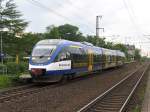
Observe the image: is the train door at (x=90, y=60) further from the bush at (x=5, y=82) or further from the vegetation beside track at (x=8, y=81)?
the bush at (x=5, y=82)

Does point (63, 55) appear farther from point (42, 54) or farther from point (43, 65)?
point (43, 65)

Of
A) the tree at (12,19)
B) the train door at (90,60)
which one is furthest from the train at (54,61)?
the tree at (12,19)

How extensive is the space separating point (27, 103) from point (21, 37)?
52.2 m

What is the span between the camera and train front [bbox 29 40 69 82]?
77.0 ft

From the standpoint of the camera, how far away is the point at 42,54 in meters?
24.4

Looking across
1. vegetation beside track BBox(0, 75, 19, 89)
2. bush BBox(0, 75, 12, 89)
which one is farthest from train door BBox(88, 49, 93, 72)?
bush BBox(0, 75, 12, 89)

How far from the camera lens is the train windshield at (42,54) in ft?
78.8

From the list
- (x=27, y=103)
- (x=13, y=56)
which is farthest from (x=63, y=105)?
(x=13, y=56)

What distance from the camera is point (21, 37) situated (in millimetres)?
66750

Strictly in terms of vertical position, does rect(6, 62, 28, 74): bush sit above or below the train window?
below

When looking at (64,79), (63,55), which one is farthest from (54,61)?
(64,79)

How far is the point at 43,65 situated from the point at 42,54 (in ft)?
3.43

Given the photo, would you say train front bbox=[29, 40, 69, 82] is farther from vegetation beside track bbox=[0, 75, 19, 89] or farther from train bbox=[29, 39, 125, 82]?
vegetation beside track bbox=[0, 75, 19, 89]

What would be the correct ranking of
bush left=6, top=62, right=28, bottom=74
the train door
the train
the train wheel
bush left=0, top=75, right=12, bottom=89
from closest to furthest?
1. bush left=0, top=75, right=12, bottom=89
2. the train
3. the train wheel
4. bush left=6, top=62, right=28, bottom=74
5. the train door
